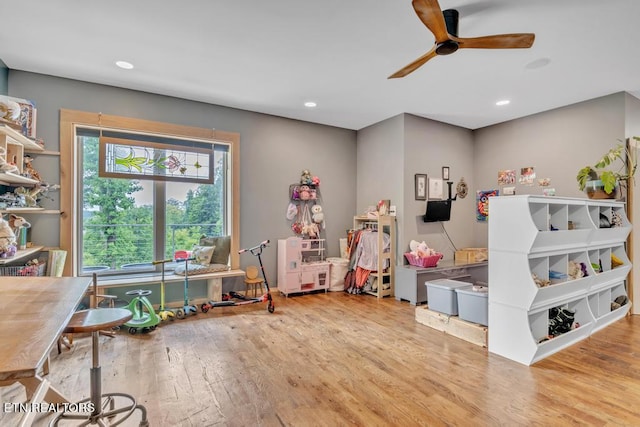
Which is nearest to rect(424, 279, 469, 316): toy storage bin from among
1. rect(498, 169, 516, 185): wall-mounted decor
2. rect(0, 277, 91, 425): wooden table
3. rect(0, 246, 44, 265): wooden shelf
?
rect(498, 169, 516, 185): wall-mounted decor

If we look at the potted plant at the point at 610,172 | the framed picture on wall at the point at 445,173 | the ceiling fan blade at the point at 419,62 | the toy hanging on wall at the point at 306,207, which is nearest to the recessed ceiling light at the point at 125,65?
the toy hanging on wall at the point at 306,207

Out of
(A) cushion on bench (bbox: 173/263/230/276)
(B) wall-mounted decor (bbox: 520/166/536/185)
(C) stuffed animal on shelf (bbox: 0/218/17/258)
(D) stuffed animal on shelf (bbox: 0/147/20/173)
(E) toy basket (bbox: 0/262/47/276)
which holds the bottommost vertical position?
(A) cushion on bench (bbox: 173/263/230/276)

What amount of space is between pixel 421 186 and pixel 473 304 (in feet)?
7.86

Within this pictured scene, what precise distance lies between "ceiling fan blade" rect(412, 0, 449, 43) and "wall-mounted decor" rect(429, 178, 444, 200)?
10.5ft

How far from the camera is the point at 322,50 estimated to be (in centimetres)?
312

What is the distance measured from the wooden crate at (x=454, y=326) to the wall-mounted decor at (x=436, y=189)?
2.20 metres

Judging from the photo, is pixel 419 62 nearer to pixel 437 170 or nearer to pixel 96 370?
pixel 437 170

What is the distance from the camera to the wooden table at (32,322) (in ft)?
3.02

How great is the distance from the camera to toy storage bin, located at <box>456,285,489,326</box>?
124 inches

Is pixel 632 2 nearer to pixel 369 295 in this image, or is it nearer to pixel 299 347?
pixel 299 347

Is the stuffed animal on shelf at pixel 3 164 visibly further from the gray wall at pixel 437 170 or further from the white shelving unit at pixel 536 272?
the gray wall at pixel 437 170

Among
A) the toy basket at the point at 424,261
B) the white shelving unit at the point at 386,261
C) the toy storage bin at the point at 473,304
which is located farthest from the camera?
the white shelving unit at the point at 386,261

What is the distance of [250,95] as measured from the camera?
4324 mm

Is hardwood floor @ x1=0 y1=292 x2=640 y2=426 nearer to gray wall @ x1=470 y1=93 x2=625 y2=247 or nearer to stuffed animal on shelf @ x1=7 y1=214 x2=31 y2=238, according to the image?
stuffed animal on shelf @ x1=7 y1=214 x2=31 y2=238
